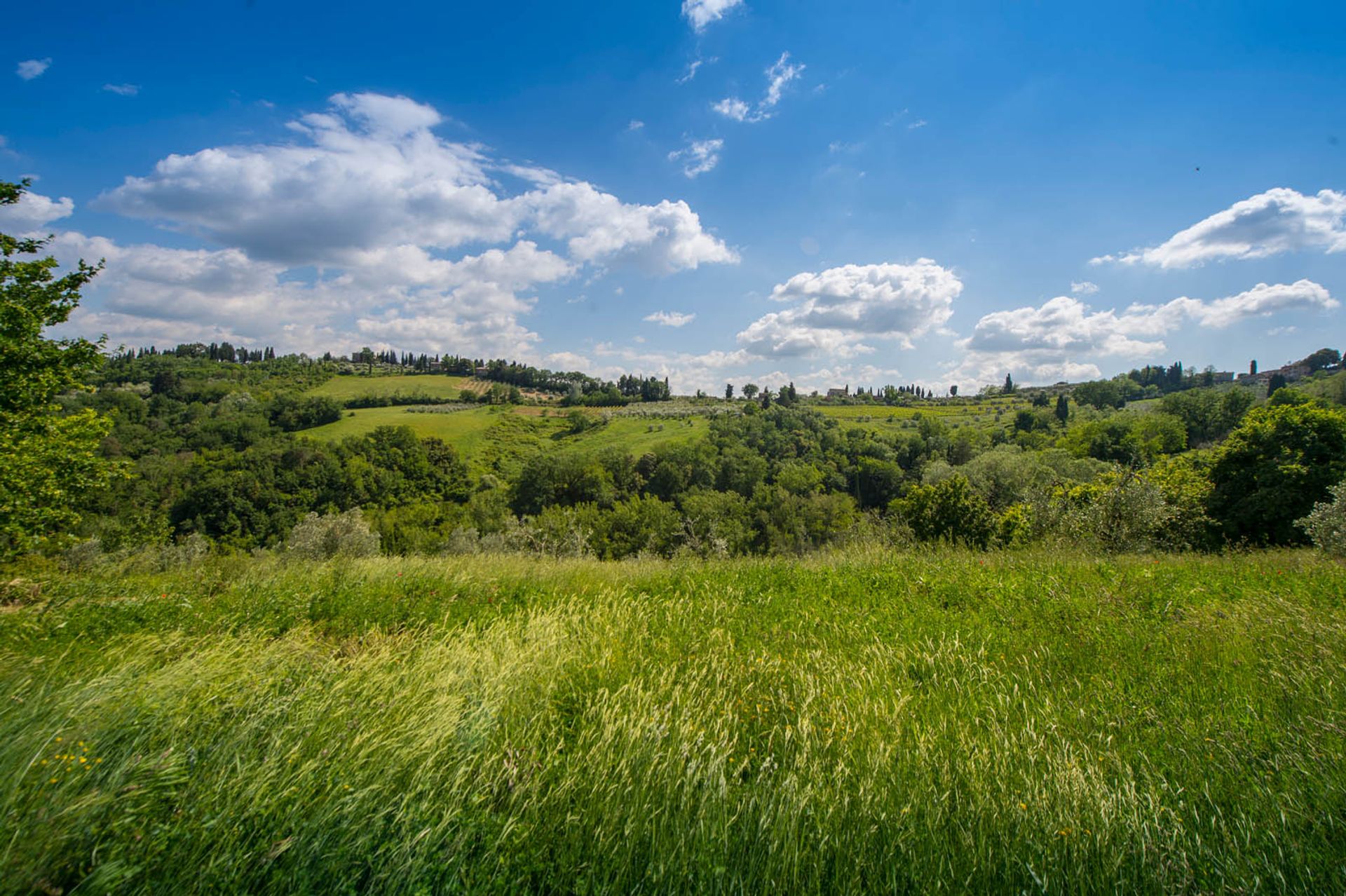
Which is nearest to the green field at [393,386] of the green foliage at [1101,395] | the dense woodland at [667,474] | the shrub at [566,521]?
the dense woodland at [667,474]

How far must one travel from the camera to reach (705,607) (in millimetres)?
6422

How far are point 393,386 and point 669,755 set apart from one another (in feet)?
447

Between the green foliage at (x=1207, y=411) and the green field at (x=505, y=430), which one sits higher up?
the green foliage at (x=1207, y=411)

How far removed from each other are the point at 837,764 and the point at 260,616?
21.2 feet

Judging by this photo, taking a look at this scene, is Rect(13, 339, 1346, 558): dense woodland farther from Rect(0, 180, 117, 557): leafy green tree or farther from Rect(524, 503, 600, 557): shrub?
Rect(0, 180, 117, 557): leafy green tree

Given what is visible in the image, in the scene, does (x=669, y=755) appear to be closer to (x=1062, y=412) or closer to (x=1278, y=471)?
(x=1278, y=471)

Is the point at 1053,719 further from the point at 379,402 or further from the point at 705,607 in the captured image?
the point at 379,402

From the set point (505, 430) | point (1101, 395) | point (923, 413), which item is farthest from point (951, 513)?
point (1101, 395)

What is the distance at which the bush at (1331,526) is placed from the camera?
402 inches

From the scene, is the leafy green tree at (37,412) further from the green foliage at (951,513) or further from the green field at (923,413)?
the green field at (923,413)

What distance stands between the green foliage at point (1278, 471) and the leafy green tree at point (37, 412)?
40.8 meters

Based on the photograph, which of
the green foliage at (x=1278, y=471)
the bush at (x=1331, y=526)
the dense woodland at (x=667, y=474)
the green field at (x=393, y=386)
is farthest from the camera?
the green field at (x=393, y=386)

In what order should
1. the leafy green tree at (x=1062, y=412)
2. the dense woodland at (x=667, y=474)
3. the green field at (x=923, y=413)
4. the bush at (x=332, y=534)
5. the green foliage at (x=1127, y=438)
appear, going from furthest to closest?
the green field at (x=923, y=413)
the leafy green tree at (x=1062, y=412)
the green foliage at (x=1127, y=438)
the bush at (x=332, y=534)
the dense woodland at (x=667, y=474)

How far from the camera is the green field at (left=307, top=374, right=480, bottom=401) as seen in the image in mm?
108938
